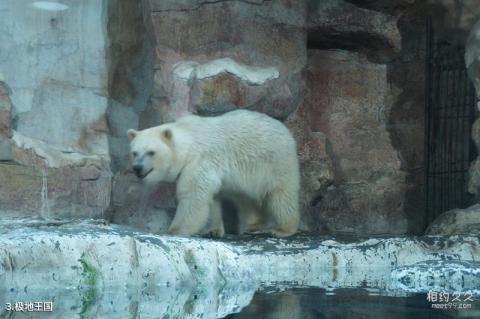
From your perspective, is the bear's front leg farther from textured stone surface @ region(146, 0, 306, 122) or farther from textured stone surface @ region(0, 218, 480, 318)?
textured stone surface @ region(146, 0, 306, 122)

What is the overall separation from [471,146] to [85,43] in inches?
153

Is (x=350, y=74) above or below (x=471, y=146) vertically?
above

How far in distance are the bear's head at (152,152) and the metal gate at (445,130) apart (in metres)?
3.16

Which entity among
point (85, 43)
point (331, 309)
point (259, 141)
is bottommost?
point (331, 309)

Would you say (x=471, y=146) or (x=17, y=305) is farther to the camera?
(x=471, y=146)

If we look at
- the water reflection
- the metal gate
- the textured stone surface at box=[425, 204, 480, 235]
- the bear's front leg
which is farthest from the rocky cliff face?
the water reflection

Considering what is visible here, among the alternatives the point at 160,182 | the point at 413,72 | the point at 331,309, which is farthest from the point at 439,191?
the point at 331,309

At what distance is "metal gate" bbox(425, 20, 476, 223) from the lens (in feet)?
33.0

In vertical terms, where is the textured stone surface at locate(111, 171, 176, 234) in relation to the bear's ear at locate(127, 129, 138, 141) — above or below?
below

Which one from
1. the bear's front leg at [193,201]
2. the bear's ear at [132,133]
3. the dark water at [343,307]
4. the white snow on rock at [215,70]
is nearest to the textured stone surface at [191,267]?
the dark water at [343,307]

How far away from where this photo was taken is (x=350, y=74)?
994cm

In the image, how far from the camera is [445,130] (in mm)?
10195

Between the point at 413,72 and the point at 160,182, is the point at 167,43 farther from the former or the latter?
the point at 413,72

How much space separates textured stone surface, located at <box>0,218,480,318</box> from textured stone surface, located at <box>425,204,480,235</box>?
446 millimetres
